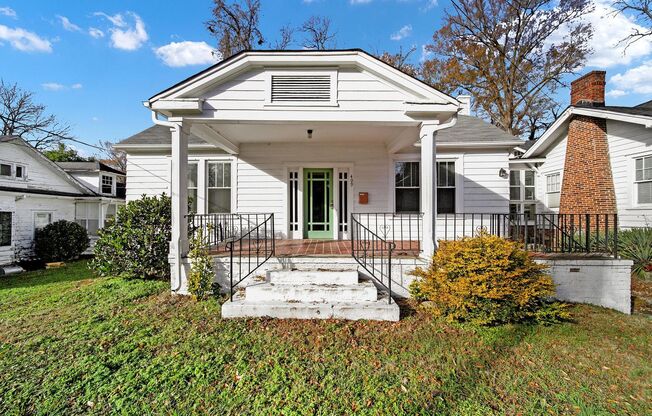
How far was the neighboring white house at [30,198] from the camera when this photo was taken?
1116cm

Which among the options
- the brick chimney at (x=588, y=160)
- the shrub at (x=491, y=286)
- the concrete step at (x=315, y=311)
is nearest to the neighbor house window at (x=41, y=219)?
the concrete step at (x=315, y=311)

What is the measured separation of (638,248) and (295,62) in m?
9.35

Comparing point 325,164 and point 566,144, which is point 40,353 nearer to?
point 325,164

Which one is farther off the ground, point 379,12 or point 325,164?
point 379,12

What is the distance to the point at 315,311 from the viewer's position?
14.9 ft

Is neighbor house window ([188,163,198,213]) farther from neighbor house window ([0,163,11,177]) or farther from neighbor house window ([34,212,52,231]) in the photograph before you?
neighbor house window ([0,163,11,177])

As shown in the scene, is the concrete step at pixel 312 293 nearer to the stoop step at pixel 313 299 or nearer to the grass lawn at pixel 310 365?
the stoop step at pixel 313 299

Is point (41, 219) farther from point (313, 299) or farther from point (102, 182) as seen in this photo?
point (313, 299)

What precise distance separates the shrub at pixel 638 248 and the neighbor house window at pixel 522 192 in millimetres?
4521

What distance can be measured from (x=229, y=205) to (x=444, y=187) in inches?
252

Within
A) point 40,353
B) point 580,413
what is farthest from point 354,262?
point 40,353

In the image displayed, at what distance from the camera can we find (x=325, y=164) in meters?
8.45

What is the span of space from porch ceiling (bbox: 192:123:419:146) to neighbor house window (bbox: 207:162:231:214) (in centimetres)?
96

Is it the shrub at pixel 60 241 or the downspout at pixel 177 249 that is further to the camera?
the shrub at pixel 60 241
